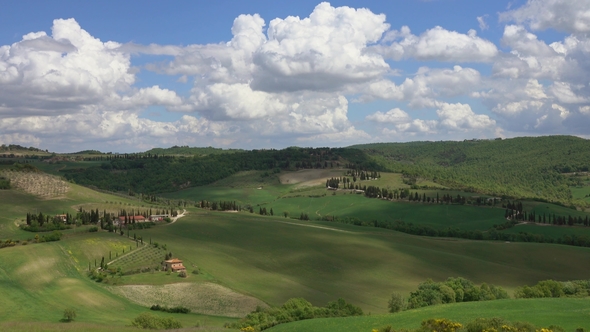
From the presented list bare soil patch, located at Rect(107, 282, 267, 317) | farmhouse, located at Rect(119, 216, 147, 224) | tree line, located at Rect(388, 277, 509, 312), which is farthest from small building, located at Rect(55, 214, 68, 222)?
tree line, located at Rect(388, 277, 509, 312)

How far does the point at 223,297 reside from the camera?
91250 mm

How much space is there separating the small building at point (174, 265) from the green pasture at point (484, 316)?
159 feet

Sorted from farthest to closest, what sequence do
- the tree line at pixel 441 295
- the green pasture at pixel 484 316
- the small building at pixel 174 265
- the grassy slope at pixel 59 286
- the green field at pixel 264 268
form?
the small building at pixel 174 265, the tree line at pixel 441 295, the green field at pixel 264 268, the grassy slope at pixel 59 286, the green pasture at pixel 484 316

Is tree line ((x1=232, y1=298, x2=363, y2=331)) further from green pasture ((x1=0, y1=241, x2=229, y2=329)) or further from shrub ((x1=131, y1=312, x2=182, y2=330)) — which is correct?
green pasture ((x1=0, y1=241, x2=229, y2=329))

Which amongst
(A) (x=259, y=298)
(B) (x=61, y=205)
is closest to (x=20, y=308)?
(A) (x=259, y=298)

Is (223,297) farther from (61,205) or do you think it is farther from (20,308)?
Result: (61,205)

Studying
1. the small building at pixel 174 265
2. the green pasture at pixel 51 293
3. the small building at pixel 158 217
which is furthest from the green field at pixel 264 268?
the small building at pixel 158 217

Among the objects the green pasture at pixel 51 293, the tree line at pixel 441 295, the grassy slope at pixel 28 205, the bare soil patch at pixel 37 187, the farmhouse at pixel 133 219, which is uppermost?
the bare soil patch at pixel 37 187

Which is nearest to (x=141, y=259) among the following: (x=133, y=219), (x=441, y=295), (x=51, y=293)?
(x=51, y=293)

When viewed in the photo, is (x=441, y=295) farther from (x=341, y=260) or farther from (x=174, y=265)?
(x=174, y=265)

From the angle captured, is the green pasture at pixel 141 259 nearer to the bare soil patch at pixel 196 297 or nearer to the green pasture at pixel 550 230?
the bare soil patch at pixel 196 297

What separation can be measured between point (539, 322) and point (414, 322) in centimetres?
1130

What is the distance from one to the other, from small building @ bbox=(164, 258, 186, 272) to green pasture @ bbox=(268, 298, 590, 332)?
48.5m

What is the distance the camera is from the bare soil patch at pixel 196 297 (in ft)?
282
